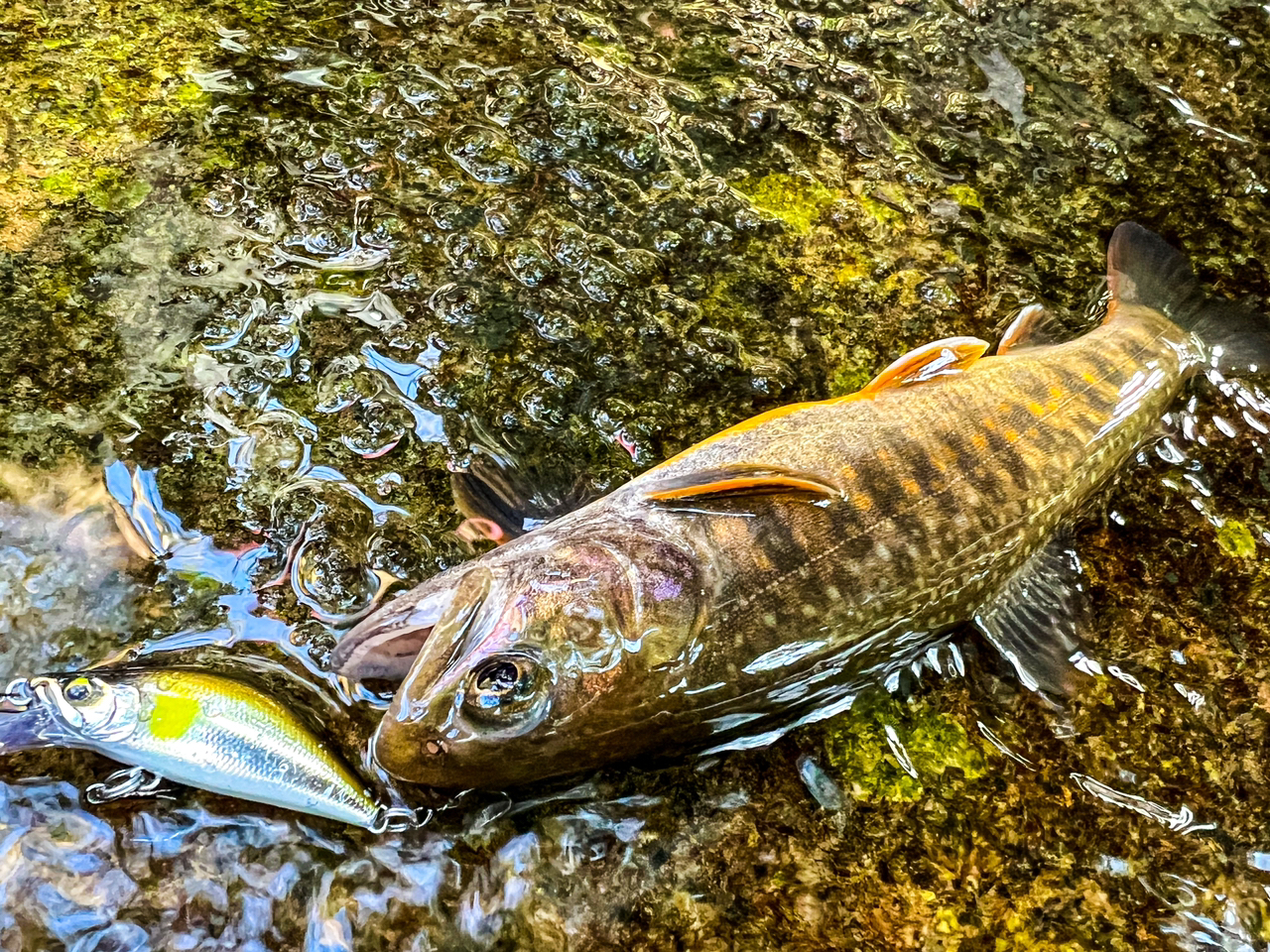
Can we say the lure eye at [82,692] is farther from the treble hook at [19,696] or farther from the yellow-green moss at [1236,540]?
the yellow-green moss at [1236,540]

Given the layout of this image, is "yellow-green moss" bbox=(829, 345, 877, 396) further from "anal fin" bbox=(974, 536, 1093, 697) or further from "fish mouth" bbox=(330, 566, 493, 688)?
"fish mouth" bbox=(330, 566, 493, 688)

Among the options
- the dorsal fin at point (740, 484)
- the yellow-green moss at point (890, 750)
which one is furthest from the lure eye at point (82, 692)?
the yellow-green moss at point (890, 750)

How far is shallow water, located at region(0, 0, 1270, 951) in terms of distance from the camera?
2.62 meters

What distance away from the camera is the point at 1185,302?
3.71 metres

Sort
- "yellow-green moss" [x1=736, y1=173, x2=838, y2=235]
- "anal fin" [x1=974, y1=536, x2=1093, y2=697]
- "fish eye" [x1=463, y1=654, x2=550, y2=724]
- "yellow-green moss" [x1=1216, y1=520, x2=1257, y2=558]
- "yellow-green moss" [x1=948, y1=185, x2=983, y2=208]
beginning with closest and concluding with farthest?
"fish eye" [x1=463, y1=654, x2=550, y2=724], "anal fin" [x1=974, y1=536, x2=1093, y2=697], "yellow-green moss" [x1=1216, y1=520, x2=1257, y2=558], "yellow-green moss" [x1=736, y1=173, x2=838, y2=235], "yellow-green moss" [x1=948, y1=185, x2=983, y2=208]

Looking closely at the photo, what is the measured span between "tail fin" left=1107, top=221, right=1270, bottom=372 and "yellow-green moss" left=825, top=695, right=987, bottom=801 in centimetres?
204

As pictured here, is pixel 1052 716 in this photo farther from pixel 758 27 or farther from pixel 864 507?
pixel 758 27

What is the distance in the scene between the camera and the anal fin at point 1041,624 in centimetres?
309

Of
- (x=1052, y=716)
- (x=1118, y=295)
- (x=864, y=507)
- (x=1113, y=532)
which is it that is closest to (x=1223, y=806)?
(x=1052, y=716)

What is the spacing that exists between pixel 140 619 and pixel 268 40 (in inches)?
108

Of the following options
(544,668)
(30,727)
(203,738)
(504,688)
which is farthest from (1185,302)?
(30,727)

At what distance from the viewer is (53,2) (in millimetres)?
3922

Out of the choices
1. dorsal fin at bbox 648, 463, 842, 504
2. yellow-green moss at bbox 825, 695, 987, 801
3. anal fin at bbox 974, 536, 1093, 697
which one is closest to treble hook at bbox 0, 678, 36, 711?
dorsal fin at bbox 648, 463, 842, 504

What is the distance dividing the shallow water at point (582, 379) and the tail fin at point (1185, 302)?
0.22 meters
